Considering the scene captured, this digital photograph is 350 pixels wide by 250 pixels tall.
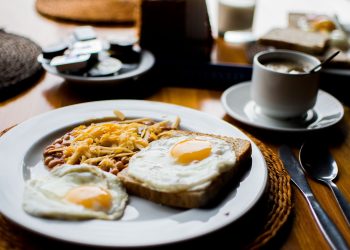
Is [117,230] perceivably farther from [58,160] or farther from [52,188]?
[58,160]

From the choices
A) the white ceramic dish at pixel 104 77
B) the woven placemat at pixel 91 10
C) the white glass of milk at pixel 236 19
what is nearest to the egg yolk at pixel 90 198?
the white ceramic dish at pixel 104 77

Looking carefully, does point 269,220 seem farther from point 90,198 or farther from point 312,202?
point 90,198

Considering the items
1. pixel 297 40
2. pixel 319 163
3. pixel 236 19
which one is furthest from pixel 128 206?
pixel 236 19

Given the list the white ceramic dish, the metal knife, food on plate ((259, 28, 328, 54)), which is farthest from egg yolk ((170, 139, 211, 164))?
food on plate ((259, 28, 328, 54))

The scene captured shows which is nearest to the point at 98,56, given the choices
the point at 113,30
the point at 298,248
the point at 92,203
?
the point at 113,30

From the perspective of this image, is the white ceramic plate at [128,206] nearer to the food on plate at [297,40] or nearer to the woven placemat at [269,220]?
the woven placemat at [269,220]

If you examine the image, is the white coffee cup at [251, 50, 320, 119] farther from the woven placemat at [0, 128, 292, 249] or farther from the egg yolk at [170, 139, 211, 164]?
the egg yolk at [170, 139, 211, 164]
